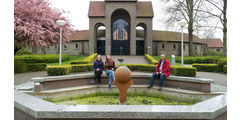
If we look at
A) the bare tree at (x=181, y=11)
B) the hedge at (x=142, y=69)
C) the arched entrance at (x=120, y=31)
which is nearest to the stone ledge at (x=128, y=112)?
the hedge at (x=142, y=69)

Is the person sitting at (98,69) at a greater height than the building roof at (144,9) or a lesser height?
lesser

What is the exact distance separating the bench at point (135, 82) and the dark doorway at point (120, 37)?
78.2 feet

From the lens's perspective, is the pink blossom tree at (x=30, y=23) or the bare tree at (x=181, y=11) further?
the bare tree at (x=181, y=11)

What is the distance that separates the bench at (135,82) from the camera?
673cm

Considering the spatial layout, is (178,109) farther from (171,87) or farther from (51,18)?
(51,18)

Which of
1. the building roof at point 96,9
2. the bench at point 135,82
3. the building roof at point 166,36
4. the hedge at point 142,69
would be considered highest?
the building roof at point 96,9

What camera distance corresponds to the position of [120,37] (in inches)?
1313

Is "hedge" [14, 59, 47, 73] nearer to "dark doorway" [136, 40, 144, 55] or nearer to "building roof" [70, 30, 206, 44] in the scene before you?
"dark doorway" [136, 40, 144, 55]

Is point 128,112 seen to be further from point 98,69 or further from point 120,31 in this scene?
point 120,31

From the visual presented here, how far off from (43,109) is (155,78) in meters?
5.88

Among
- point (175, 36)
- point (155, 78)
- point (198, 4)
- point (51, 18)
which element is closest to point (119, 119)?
point (155, 78)

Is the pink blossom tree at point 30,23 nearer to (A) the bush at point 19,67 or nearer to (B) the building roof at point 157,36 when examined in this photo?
(A) the bush at point 19,67

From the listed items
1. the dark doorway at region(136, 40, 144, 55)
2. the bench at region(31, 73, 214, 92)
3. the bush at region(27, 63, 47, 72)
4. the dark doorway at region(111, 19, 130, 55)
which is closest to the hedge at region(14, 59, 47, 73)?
the bush at region(27, 63, 47, 72)

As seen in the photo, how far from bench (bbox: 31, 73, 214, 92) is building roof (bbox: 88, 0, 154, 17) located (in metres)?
A: 23.5
